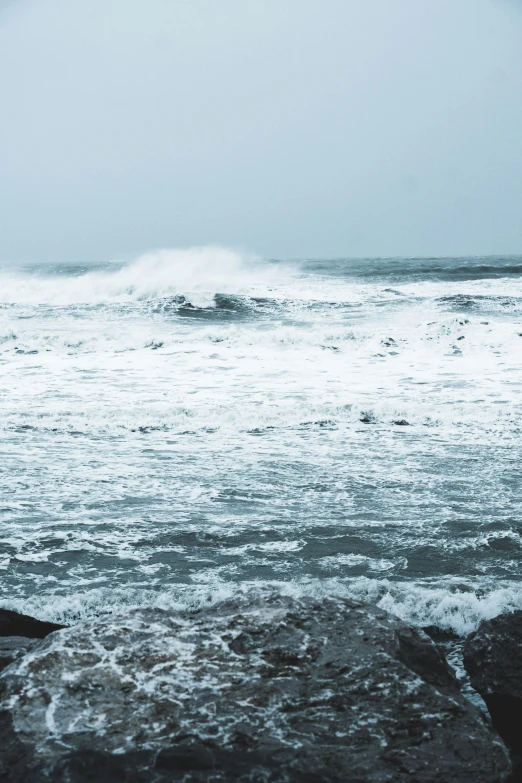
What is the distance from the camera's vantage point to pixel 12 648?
260cm

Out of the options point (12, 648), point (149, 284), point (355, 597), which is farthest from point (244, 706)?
point (149, 284)

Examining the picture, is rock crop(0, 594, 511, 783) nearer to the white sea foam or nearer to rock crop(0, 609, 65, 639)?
rock crop(0, 609, 65, 639)

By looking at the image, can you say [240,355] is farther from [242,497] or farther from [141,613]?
[141,613]

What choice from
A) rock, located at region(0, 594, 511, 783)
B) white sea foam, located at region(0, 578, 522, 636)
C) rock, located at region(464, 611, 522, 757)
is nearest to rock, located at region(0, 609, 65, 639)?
white sea foam, located at region(0, 578, 522, 636)

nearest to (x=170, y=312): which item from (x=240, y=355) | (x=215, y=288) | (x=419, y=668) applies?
(x=215, y=288)

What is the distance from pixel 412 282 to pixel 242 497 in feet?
76.7

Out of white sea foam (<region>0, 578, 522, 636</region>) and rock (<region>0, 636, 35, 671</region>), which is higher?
rock (<region>0, 636, 35, 671</region>)

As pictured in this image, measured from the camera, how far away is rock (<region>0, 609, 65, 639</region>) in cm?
301

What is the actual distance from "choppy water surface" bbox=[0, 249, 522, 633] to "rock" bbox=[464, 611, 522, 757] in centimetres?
59

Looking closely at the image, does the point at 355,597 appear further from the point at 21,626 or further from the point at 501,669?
the point at 21,626

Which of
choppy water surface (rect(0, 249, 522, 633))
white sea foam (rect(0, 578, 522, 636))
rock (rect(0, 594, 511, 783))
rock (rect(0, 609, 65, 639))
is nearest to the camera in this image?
rock (rect(0, 594, 511, 783))

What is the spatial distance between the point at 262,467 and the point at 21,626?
3272mm

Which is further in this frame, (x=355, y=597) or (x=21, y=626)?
(x=355, y=597)

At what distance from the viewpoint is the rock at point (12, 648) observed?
94.1 inches
